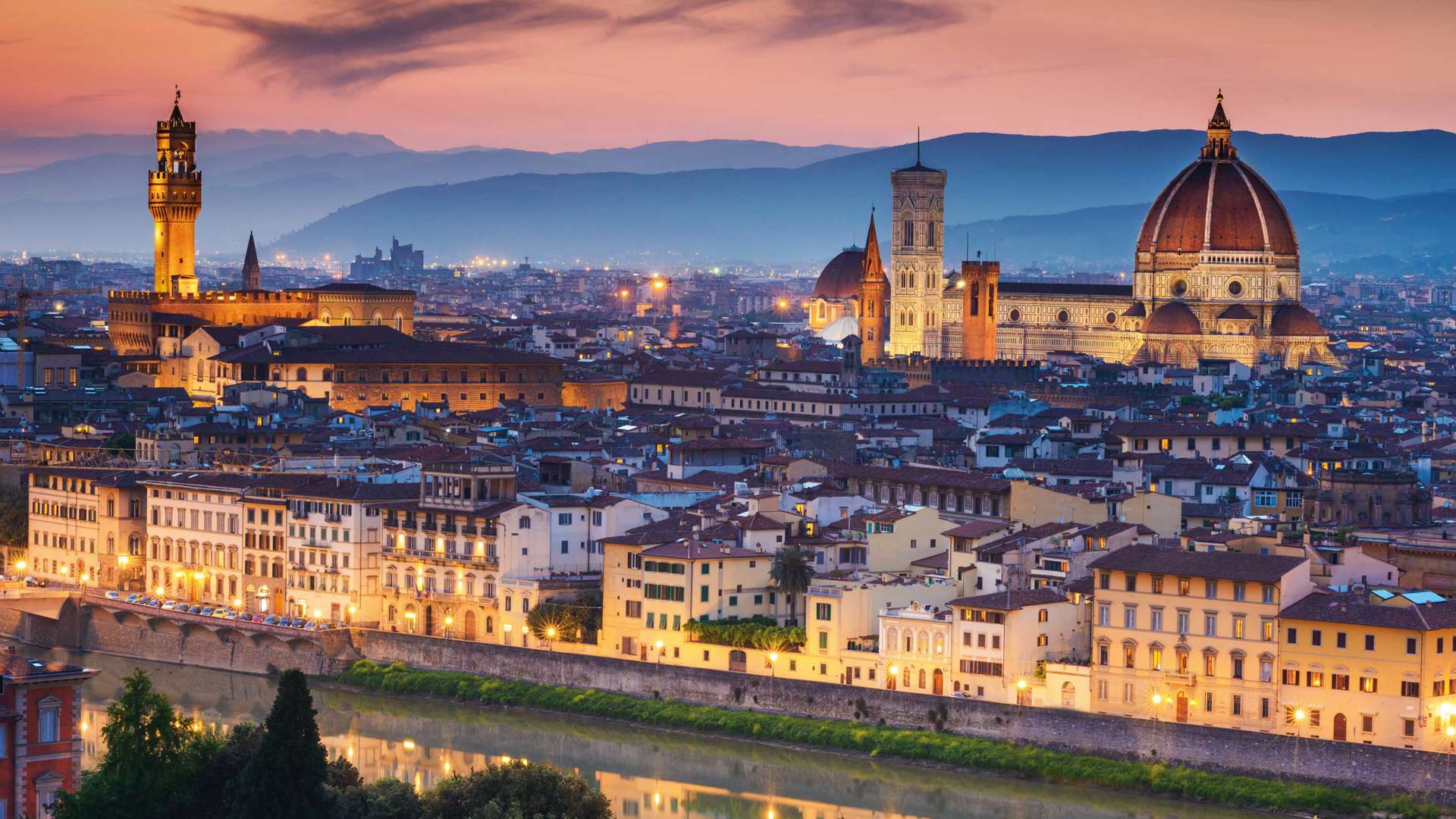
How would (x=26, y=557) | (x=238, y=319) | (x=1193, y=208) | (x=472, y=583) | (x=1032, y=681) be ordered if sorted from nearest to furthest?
(x=1032, y=681) < (x=472, y=583) < (x=26, y=557) < (x=238, y=319) < (x=1193, y=208)

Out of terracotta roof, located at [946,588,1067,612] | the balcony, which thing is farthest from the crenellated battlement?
terracotta roof, located at [946,588,1067,612]

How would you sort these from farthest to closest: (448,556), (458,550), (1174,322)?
(1174,322) < (448,556) < (458,550)

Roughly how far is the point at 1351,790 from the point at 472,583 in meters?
15.0

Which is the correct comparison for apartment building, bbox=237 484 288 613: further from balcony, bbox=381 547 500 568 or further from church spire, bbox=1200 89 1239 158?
church spire, bbox=1200 89 1239 158

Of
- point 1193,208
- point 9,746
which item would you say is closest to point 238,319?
point 1193,208

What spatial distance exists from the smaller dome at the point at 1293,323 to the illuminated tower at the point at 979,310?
10.9 metres

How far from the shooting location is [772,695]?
1531 inches

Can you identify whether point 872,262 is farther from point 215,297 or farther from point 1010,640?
point 1010,640

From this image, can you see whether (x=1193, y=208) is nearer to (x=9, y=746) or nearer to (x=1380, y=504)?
(x=1380, y=504)

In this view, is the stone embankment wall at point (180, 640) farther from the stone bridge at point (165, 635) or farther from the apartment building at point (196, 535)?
the apartment building at point (196, 535)

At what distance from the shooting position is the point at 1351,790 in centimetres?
3344

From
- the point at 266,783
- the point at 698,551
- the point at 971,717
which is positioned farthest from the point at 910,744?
the point at 266,783

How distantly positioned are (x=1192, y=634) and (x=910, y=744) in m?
3.88

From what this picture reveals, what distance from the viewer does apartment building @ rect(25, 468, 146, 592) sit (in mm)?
49562
